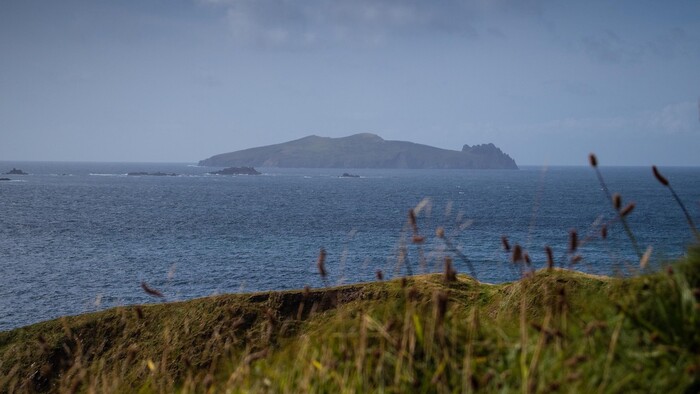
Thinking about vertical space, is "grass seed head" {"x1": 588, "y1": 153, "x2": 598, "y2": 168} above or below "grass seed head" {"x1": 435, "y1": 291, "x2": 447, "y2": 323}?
above

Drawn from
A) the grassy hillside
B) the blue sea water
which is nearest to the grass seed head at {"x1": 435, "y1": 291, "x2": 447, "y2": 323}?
the grassy hillside

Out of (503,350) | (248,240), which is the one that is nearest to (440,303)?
(503,350)

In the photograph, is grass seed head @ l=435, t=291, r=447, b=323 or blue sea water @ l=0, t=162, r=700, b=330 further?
blue sea water @ l=0, t=162, r=700, b=330

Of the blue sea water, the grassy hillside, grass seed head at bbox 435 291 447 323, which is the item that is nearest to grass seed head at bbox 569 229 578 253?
the grassy hillside

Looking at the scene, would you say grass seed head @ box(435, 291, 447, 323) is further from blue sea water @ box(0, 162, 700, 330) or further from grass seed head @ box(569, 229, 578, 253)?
grass seed head @ box(569, 229, 578, 253)

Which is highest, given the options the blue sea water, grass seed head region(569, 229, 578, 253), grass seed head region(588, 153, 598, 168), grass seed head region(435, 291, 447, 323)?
grass seed head region(588, 153, 598, 168)

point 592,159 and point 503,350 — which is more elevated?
point 592,159

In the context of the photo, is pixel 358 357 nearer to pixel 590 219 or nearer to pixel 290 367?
pixel 290 367

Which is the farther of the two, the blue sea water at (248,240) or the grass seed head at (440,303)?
the blue sea water at (248,240)

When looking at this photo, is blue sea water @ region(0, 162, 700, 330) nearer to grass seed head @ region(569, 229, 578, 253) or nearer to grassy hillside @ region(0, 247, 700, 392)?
grassy hillside @ region(0, 247, 700, 392)

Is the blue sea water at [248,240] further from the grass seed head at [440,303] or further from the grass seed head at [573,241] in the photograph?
the grass seed head at [573,241]

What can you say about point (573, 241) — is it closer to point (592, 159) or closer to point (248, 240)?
point (592, 159)

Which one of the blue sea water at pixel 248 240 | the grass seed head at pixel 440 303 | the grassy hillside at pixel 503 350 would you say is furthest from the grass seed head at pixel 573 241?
the blue sea water at pixel 248 240

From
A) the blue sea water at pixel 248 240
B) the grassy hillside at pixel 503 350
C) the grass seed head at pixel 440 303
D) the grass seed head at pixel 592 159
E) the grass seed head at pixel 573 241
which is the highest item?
the grass seed head at pixel 592 159
